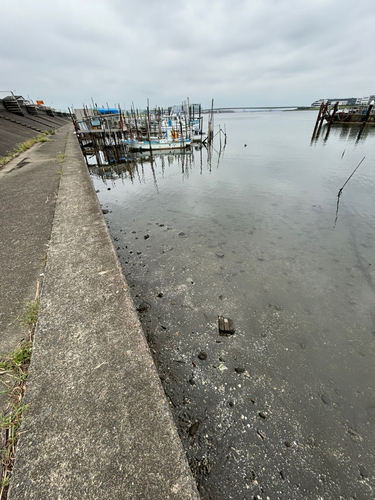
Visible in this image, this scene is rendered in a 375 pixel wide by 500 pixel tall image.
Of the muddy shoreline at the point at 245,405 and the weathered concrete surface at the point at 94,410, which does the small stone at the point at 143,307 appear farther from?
the weathered concrete surface at the point at 94,410

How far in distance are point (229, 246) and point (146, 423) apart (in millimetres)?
5180

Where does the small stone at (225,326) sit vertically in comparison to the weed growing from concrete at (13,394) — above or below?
below

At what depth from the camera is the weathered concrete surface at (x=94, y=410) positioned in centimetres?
120

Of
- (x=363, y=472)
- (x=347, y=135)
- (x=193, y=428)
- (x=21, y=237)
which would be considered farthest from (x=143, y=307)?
(x=347, y=135)

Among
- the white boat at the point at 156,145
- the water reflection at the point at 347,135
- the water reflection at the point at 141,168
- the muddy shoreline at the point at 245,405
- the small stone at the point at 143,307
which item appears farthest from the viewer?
the water reflection at the point at 347,135

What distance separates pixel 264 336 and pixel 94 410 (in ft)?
9.51

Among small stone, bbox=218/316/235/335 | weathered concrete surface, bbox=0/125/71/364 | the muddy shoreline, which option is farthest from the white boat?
small stone, bbox=218/316/235/335

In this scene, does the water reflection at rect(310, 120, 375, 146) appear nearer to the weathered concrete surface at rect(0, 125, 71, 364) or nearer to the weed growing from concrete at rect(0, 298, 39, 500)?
the weathered concrete surface at rect(0, 125, 71, 364)

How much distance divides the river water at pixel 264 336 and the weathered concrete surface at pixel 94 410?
4.15 feet

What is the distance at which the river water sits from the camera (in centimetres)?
222

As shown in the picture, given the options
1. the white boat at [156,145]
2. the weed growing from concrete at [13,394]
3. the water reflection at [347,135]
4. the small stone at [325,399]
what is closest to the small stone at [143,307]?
the weed growing from concrete at [13,394]

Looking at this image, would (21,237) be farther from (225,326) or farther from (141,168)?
(141,168)

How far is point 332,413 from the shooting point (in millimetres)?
2633

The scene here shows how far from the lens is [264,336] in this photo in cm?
360
